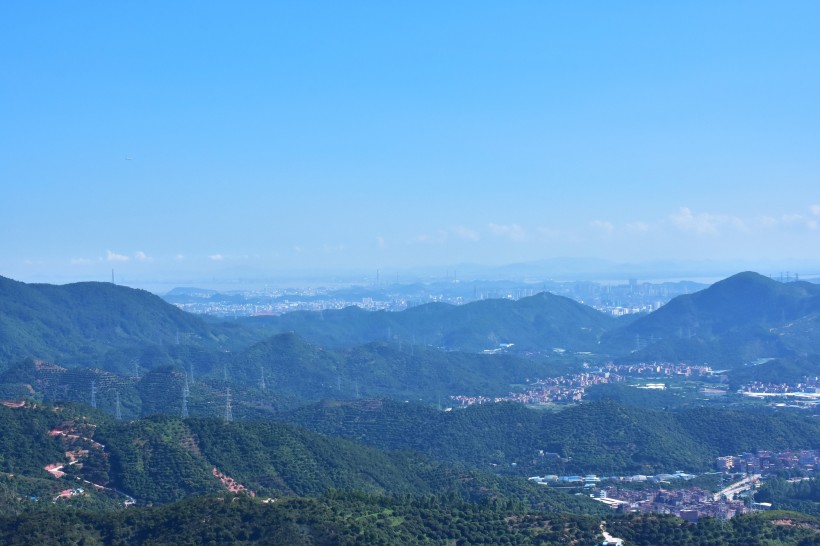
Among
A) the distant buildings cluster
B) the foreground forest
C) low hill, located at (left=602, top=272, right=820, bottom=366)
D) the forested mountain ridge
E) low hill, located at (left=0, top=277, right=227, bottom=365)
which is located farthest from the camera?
low hill, located at (left=602, top=272, right=820, bottom=366)

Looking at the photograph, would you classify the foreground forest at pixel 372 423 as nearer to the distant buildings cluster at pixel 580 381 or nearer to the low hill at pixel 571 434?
the low hill at pixel 571 434

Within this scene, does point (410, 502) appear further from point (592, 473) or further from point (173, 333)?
point (173, 333)

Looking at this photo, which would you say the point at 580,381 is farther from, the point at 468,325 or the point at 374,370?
the point at 468,325

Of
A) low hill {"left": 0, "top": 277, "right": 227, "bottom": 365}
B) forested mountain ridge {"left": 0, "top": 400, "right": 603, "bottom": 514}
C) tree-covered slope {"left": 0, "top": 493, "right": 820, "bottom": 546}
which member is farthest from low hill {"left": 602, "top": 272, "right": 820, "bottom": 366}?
tree-covered slope {"left": 0, "top": 493, "right": 820, "bottom": 546}

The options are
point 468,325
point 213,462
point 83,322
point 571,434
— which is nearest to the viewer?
point 213,462

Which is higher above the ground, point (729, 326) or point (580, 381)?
point (729, 326)

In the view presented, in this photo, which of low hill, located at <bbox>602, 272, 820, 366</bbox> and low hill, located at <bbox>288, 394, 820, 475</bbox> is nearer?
low hill, located at <bbox>288, 394, 820, 475</bbox>

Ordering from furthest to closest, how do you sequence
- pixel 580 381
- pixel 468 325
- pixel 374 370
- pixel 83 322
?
pixel 468 325
pixel 83 322
pixel 374 370
pixel 580 381

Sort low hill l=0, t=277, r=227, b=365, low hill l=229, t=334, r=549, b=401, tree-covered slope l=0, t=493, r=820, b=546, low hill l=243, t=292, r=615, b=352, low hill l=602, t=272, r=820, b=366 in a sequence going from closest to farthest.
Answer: tree-covered slope l=0, t=493, r=820, b=546
low hill l=229, t=334, r=549, b=401
low hill l=0, t=277, r=227, b=365
low hill l=602, t=272, r=820, b=366
low hill l=243, t=292, r=615, b=352

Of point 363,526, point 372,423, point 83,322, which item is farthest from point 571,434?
point 83,322

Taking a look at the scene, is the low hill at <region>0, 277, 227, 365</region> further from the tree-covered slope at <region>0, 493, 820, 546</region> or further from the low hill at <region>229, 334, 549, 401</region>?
the tree-covered slope at <region>0, 493, 820, 546</region>

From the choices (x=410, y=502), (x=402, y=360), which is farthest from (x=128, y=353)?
(x=410, y=502)
